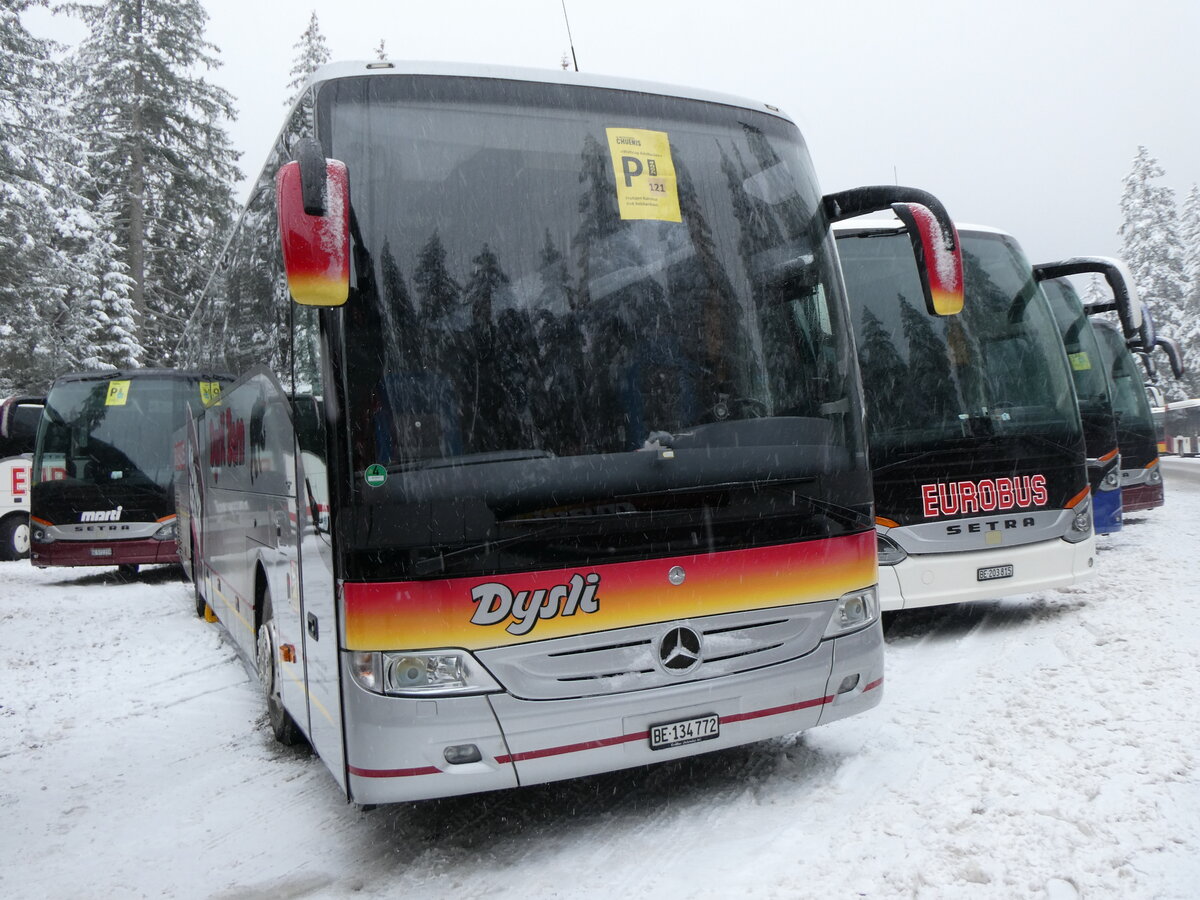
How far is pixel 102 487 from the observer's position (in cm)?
1482

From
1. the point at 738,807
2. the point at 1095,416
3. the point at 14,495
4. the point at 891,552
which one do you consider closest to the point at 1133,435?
the point at 1095,416

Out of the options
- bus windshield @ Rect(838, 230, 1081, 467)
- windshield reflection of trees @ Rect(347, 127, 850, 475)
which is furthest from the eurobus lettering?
windshield reflection of trees @ Rect(347, 127, 850, 475)

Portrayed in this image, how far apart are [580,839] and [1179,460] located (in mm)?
34653

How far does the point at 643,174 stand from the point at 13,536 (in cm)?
1866

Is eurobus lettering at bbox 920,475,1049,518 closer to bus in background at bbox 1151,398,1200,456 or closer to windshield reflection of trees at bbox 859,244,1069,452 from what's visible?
windshield reflection of trees at bbox 859,244,1069,452

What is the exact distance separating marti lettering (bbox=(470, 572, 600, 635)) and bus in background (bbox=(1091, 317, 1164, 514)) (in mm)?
10741

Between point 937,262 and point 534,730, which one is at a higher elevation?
point 937,262

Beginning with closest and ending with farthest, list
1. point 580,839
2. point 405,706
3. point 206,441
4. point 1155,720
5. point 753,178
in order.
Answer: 1. point 405,706
2. point 580,839
3. point 753,178
4. point 1155,720
5. point 206,441

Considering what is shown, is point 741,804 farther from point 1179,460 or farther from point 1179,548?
point 1179,460

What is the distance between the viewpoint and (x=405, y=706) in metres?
3.85

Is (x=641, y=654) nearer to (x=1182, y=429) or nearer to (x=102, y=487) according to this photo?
(x=102, y=487)

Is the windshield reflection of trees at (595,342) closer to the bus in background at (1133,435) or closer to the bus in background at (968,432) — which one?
the bus in background at (968,432)

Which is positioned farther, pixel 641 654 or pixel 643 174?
pixel 643 174

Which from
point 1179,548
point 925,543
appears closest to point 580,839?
point 925,543
